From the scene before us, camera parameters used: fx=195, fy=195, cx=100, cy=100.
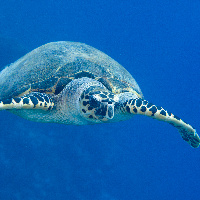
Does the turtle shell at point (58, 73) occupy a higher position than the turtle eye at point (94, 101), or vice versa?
the turtle shell at point (58, 73)

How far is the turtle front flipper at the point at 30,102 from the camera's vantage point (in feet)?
10.7

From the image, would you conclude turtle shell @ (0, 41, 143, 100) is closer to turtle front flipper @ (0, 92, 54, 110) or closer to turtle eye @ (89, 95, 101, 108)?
turtle front flipper @ (0, 92, 54, 110)

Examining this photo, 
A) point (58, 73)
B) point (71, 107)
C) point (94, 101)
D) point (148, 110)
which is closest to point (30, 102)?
point (71, 107)

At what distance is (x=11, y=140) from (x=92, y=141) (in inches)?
195

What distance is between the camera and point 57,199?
965 cm

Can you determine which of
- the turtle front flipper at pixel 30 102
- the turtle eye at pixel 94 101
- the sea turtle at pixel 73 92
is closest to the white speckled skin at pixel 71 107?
the sea turtle at pixel 73 92

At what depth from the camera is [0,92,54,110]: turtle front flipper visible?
3254 mm

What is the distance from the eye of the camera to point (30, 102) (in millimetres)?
3418

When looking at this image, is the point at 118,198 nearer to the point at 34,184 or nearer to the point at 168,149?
the point at 34,184

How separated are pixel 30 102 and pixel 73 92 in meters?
0.81

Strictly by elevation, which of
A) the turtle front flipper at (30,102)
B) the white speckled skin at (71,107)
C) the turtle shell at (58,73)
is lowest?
the turtle front flipper at (30,102)

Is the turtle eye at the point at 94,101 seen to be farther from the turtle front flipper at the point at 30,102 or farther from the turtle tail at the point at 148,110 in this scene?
the turtle front flipper at the point at 30,102

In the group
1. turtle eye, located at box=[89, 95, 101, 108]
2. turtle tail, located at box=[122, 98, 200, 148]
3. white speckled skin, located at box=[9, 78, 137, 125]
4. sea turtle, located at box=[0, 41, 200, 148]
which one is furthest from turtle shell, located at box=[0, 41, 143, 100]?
turtle eye, located at box=[89, 95, 101, 108]

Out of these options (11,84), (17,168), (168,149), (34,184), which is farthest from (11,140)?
(168,149)
